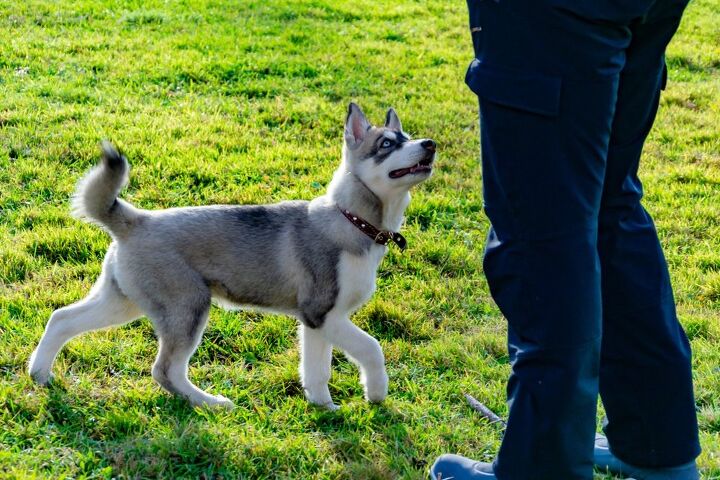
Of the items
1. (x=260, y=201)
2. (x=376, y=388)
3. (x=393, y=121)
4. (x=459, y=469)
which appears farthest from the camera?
(x=260, y=201)

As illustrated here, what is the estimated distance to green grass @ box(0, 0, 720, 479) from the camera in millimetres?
3561

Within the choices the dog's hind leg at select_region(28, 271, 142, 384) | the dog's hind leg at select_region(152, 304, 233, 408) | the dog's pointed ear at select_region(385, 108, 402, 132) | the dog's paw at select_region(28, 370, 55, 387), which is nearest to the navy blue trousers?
the dog's hind leg at select_region(152, 304, 233, 408)

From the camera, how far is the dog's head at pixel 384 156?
3998 mm

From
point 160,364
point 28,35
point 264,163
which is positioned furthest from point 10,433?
point 28,35

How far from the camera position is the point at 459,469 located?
3.23 metres

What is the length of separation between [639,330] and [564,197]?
0.78m

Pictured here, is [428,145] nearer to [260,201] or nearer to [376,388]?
[376,388]

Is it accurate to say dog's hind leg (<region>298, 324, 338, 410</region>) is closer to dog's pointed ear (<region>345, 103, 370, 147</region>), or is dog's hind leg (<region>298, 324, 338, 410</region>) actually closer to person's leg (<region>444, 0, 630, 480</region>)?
dog's pointed ear (<region>345, 103, 370, 147</region>)

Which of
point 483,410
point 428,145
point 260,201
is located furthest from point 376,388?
point 260,201

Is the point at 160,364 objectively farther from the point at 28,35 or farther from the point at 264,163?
the point at 28,35

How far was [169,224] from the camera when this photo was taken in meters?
3.86

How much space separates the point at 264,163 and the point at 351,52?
137 inches

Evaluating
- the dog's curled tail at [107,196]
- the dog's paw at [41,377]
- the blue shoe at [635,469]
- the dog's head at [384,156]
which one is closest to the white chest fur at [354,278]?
the dog's head at [384,156]

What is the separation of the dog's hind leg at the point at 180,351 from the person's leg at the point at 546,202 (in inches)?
60.1
